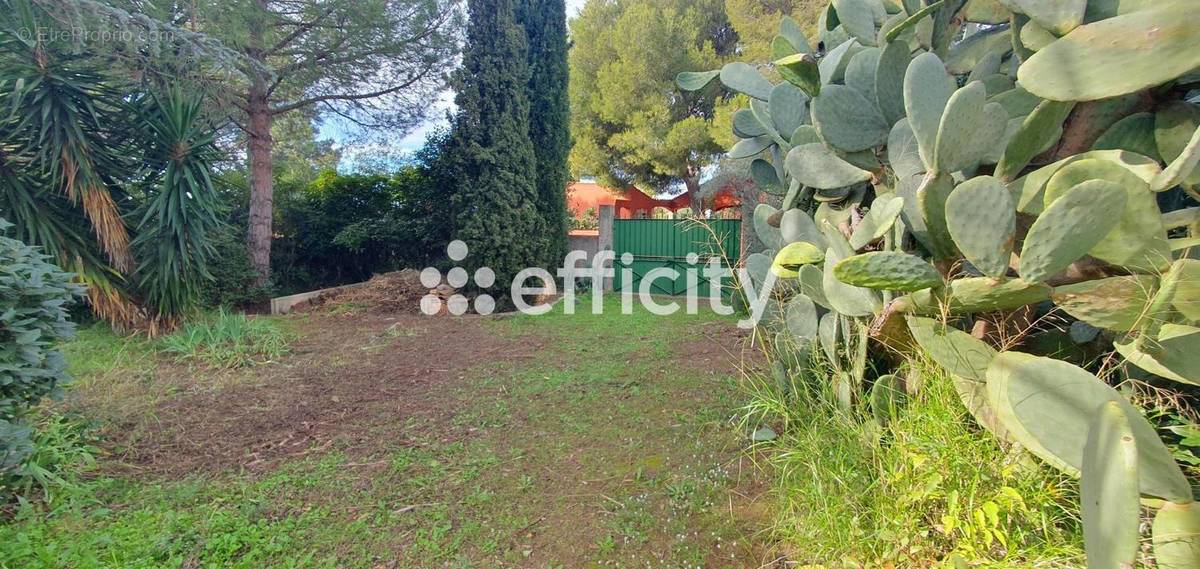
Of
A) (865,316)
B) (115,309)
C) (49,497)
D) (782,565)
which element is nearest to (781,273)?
(865,316)

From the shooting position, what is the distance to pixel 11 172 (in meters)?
3.91

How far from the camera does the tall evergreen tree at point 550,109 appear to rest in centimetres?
754

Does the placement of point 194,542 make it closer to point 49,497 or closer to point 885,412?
point 49,497

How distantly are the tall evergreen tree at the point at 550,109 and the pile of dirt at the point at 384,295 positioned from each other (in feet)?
5.96

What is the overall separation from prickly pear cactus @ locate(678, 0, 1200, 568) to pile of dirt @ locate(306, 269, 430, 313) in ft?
19.0

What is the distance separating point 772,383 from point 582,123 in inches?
514

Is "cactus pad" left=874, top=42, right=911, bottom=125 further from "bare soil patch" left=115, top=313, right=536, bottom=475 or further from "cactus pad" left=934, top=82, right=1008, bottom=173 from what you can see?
"bare soil patch" left=115, top=313, right=536, bottom=475

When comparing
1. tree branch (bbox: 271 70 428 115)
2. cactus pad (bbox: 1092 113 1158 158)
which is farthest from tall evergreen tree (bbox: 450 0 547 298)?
cactus pad (bbox: 1092 113 1158 158)

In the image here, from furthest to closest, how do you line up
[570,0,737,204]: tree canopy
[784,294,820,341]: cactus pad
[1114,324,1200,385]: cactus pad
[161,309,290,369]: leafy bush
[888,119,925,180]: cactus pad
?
[570,0,737,204]: tree canopy
[161,309,290,369]: leafy bush
[784,294,820,341]: cactus pad
[888,119,925,180]: cactus pad
[1114,324,1200,385]: cactus pad

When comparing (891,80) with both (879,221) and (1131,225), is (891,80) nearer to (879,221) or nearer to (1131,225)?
(879,221)

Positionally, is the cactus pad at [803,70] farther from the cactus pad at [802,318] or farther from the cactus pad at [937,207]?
the cactus pad at [802,318]

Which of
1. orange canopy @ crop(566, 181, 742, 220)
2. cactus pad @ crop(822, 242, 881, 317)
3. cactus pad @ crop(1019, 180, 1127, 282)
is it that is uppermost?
orange canopy @ crop(566, 181, 742, 220)

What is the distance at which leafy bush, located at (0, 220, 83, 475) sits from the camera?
1.88 meters

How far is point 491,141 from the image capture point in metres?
6.79
